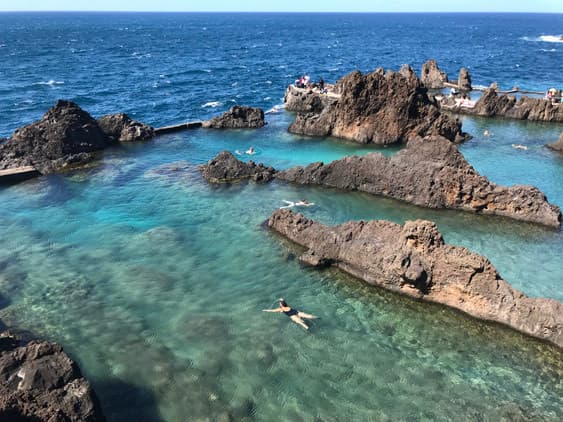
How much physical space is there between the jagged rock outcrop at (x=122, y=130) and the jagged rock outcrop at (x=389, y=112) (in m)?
20.3

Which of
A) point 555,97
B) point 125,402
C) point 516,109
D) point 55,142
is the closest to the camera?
point 125,402

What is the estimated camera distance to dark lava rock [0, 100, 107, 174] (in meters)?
39.4

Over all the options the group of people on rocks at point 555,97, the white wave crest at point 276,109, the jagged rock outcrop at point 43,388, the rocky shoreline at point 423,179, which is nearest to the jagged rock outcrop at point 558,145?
the group of people on rocks at point 555,97

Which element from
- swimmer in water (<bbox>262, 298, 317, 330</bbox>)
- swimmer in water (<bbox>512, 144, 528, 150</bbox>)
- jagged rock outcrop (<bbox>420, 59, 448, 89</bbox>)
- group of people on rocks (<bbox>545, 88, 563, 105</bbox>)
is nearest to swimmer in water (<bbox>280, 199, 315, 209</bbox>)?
swimmer in water (<bbox>262, 298, 317, 330</bbox>)

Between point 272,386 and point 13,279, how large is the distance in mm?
14980

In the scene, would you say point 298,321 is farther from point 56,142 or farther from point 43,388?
point 56,142

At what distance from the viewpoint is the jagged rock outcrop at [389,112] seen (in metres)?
44.4

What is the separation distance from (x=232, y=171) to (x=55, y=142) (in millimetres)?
17652

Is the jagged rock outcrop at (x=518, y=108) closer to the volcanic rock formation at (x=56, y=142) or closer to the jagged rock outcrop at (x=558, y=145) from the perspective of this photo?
the jagged rock outcrop at (x=558, y=145)

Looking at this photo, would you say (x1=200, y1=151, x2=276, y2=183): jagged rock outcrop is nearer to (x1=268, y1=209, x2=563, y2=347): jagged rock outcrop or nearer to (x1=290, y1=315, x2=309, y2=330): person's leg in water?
(x1=268, y1=209, x2=563, y2=347): jagged rock outcrop

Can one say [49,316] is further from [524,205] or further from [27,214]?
[524,205]

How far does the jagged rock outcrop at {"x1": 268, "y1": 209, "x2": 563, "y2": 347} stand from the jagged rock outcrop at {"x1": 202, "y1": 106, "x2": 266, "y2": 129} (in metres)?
29.1

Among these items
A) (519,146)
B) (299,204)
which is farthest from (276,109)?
(299,204)

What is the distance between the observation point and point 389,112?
147 feet
